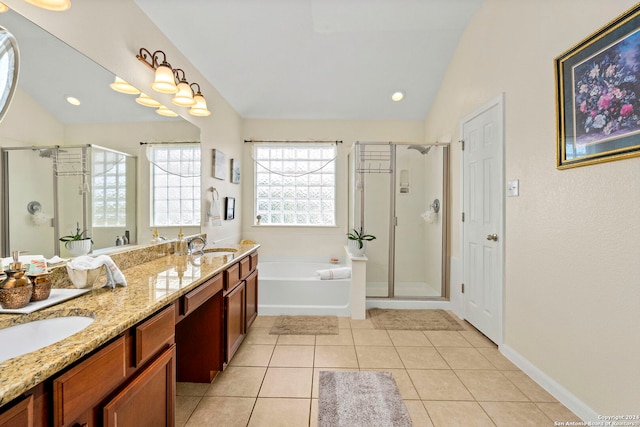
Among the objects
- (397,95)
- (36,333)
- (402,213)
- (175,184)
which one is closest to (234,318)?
(175,184)

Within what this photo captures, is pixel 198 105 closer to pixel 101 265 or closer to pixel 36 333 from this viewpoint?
pixel 101 265

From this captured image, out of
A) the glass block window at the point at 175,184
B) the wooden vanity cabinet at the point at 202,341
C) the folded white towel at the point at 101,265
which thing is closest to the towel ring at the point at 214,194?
the glass block window at the point at 175,184

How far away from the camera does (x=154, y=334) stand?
1.19 m

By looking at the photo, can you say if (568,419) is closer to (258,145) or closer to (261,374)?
(261,374)

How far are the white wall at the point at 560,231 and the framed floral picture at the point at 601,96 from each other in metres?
0.07

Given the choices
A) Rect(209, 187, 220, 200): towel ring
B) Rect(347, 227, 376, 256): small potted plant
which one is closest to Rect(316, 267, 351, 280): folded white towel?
Rect(347, 227, 376, 256): small potted plant

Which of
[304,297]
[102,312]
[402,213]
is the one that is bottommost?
[304,297]

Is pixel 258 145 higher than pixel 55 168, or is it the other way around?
pixel 258 145

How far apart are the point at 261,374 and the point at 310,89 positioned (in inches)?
128

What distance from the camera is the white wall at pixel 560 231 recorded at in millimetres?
1485

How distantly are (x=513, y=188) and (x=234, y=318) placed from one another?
7.86 feet

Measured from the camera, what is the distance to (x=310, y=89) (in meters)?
3.81

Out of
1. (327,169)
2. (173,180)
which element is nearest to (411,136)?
(327,169)

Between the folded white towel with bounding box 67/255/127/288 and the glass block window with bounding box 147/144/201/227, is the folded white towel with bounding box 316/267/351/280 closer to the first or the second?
the glass block window with bounding box 147/144/201/227
